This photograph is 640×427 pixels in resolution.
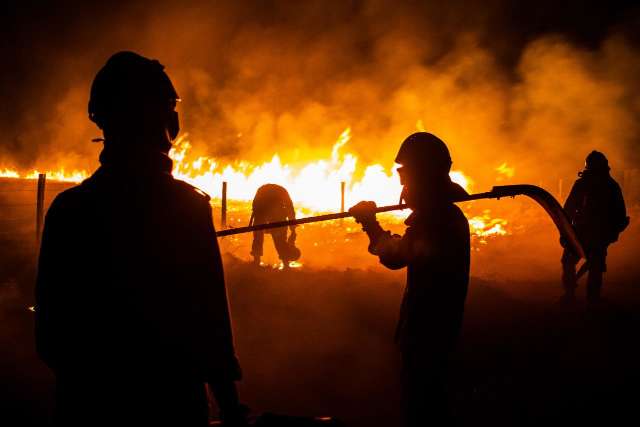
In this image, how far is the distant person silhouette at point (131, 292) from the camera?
4.84 feet

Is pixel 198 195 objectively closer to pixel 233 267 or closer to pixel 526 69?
pixel 233 267

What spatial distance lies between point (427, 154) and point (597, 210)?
6.14 metres

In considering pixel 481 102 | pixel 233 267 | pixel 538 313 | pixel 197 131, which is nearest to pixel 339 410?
pixel 538 313

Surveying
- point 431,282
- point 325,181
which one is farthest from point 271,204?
point 325,181

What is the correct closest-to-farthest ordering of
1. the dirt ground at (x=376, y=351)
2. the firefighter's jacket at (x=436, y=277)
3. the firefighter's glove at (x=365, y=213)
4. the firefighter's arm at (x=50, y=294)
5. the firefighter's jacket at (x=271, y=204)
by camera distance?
the firefighter's arm at (x=50, y=294)
the firefighter's jacket at (x=436, y=277)
the firefighter's glove at (x=365, y=213)
the dirt ground at (x=376, y=351)
the firefighter's jacket at (x=271, y=204)

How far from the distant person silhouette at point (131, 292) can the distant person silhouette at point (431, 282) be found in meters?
1.68

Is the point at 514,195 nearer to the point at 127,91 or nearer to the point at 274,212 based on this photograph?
the point at 127,91

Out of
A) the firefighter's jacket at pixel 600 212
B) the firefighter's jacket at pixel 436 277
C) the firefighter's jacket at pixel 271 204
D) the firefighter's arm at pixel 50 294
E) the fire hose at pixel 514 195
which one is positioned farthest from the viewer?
the firefighter's jacket at pixel 271 204

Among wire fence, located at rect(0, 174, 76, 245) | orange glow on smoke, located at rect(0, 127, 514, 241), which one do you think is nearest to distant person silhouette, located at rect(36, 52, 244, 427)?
wire fence, located at rect(0, 174, 76, 245)

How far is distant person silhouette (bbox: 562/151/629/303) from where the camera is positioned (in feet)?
24.6

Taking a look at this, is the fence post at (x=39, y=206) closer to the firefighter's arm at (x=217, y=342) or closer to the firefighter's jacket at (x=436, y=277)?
the firefighter's jacket at (x=436, y=277)

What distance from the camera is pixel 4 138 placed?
26.7 meters

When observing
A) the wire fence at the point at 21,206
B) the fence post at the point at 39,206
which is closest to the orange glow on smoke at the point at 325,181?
the wire fence at the point at 21,206

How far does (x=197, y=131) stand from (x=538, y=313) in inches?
860
